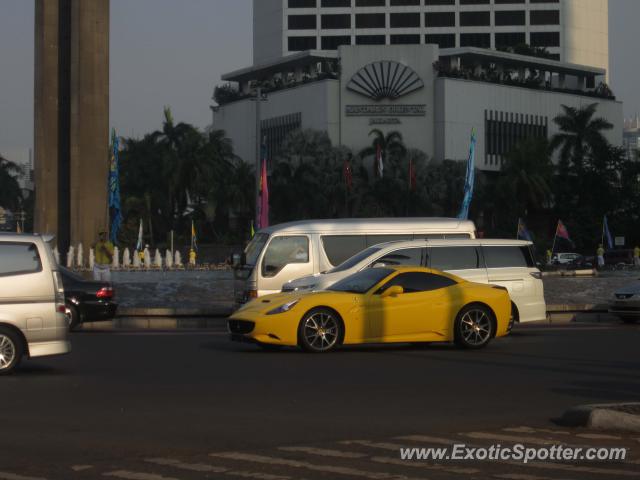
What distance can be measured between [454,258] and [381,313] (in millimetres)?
3753

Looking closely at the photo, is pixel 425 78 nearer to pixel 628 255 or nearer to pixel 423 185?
pixel 423 185

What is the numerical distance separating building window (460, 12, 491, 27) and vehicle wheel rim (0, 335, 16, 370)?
11295 centimetres

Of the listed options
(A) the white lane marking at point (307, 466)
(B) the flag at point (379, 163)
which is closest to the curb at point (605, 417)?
(A) the white lane marking at point (307, 466)

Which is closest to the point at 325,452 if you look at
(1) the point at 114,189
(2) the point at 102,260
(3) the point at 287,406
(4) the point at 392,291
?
(3) the point at 287,406

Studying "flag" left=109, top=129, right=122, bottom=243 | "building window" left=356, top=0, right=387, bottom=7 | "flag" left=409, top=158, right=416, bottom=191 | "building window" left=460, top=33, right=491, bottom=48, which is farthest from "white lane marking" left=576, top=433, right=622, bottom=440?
"building window" left=460, top=33, right=491, bottom=48

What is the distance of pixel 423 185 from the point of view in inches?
3792

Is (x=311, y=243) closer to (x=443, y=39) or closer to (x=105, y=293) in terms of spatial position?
(x=105, y=293)

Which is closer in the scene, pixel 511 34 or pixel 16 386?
pixel 16 386

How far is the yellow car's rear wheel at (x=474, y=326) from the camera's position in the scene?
61.2 feet

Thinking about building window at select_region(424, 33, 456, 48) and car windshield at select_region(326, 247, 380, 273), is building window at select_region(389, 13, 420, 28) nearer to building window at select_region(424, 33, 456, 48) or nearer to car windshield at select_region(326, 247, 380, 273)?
building window at select_region(424, 33, 456, 48)

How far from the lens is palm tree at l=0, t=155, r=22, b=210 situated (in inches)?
5027

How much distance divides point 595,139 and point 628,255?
2330cm

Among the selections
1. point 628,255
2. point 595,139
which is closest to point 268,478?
point 628,255

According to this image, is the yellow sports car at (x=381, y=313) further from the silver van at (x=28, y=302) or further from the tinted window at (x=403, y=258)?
the silver van at (x=28, y=302)
